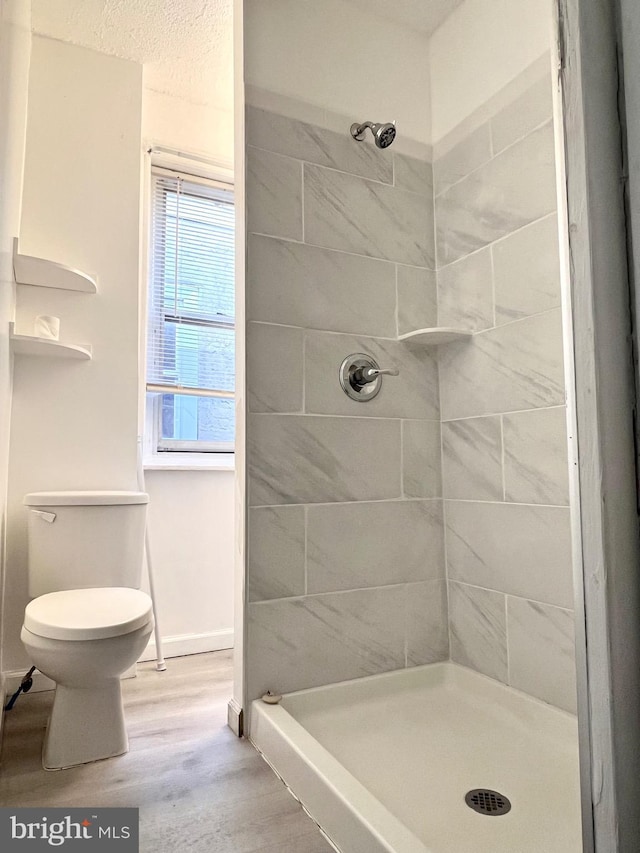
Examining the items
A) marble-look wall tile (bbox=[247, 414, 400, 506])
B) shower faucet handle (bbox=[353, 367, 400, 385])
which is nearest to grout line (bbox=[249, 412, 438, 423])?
marble-look wall tile (bbox=[247, 414, 400, 506])

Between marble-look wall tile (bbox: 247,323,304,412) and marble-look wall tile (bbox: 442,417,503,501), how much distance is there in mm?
595

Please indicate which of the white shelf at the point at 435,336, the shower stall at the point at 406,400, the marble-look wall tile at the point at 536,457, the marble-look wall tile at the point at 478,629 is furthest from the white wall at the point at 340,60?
the marble-look wall tile at the point at 478,629

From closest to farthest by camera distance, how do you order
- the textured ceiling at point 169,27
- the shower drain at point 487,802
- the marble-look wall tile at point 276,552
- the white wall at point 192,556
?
the shower drain at point 487,802
the marble-look wall tile at point 276,552
the textured ceiling at point 169,27
the white wall at point 192,556

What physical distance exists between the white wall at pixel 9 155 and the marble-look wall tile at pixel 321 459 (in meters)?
0.81

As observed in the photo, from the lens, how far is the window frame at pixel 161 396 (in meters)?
2.50

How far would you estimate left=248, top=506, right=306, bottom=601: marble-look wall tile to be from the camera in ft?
5.39

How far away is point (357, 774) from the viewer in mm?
1363

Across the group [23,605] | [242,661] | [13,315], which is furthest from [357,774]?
[13,315]

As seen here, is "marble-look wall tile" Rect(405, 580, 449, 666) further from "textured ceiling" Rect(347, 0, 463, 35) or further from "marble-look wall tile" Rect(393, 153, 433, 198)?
"textured ceiling" Rect(347, 0, 463, 35)

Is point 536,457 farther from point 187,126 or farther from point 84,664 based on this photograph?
point 187,126

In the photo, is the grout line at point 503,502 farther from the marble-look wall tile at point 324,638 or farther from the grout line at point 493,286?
the grout line at point 493,286

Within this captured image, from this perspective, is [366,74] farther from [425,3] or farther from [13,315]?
[13,315]

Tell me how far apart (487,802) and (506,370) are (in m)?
1.17

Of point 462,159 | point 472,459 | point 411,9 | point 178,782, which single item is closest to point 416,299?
point 462,159
